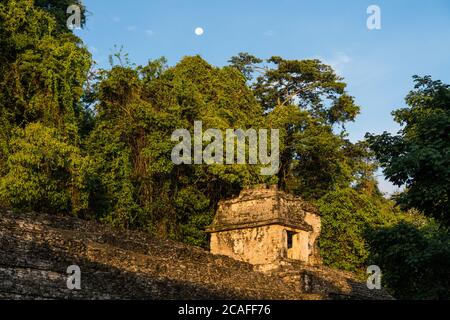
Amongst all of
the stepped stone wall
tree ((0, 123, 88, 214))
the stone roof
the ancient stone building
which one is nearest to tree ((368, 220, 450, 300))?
the stepped stone wall

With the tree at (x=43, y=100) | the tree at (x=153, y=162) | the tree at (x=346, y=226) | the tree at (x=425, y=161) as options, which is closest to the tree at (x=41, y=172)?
the tree at (x=43, y=100)

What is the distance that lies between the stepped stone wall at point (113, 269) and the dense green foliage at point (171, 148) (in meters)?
2.25

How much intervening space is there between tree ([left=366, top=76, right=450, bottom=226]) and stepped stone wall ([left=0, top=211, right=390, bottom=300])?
4.23 metres

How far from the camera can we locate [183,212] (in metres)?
22.9

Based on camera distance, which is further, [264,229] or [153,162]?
Result: [153,162]

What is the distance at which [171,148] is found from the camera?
21.6 m

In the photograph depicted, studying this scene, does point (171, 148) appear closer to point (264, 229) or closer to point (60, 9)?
point (264, 229)

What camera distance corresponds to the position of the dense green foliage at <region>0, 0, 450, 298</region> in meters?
11.3

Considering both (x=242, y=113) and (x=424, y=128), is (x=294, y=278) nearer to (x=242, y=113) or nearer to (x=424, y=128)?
(x=424, y=128)

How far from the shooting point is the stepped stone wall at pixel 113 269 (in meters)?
10.6

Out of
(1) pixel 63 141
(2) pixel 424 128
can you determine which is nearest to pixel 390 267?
(2) pixel 424 128

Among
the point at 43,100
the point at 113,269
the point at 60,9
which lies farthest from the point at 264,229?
the point at 60,9

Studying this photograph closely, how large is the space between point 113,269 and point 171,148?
1003 centimetres

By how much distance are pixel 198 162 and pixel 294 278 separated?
233 inches
